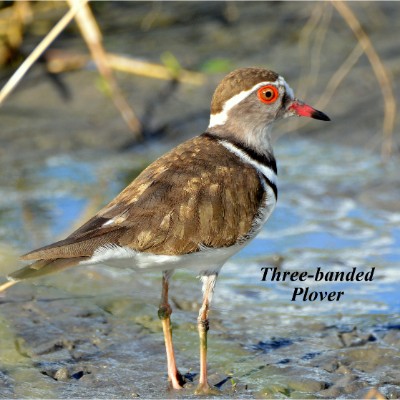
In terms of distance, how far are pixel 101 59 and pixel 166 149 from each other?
1.24 metres

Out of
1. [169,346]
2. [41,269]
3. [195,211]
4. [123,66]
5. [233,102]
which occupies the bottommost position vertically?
[169,346]

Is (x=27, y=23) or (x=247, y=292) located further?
(x=27, y=23)

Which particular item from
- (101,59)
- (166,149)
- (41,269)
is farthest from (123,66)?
(41,269)

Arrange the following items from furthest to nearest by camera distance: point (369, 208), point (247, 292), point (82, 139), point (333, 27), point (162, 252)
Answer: point (333, 27) → point (82, 139) → point (369, 208) → point (247, 292) → point (162, 252)

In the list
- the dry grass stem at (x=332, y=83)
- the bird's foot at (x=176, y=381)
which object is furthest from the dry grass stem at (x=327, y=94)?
the bird's foot at (x=176, y=381)

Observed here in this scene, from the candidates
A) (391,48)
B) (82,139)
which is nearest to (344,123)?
(391,48)

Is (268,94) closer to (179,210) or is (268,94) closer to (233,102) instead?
(233,102)

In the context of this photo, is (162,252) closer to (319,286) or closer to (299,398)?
(299,398)

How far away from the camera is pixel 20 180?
8695 millimetres

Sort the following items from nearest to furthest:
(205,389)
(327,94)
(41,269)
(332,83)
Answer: (41,269) → (205,389) → (327,94) → (332,83)

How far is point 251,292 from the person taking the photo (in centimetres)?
666

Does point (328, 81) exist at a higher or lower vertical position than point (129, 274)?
higher

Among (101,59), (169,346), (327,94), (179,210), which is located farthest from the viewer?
(327,94)

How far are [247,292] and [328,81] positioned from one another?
4.20 meters
